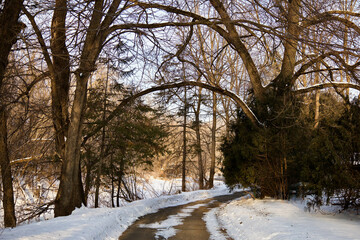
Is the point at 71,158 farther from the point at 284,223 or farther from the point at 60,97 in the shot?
the point at 284,223

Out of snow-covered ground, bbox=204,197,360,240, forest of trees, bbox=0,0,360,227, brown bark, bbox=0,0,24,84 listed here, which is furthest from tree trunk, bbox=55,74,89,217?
brown bark, bbox=0,0,24,84

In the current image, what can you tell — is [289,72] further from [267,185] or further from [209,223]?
[209,223]

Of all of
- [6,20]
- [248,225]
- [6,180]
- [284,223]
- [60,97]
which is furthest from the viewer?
[60,97]

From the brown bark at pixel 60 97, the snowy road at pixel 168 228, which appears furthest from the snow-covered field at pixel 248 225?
the brown bark at pixel 60 97

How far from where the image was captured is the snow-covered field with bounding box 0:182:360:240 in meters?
6.55

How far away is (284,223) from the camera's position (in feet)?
25.6

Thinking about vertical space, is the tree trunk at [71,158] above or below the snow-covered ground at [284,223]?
above

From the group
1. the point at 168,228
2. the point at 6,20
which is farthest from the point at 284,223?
the point at 6,20

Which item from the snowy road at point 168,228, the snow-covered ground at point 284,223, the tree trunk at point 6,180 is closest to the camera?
the snow-covered ground at point 284,223

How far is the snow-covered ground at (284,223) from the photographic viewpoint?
6.49m

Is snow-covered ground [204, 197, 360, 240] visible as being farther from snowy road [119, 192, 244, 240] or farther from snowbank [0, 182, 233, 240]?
snowbank [0, 182, 233, 240]

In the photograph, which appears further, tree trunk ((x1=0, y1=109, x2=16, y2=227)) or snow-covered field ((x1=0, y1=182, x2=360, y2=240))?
tree trunk ((x1=0, y1=109, x2=16, y2=227))

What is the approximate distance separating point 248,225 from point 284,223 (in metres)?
1.05

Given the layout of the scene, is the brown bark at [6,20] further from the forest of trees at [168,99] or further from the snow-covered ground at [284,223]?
the snow-covered ground at [284,223]
